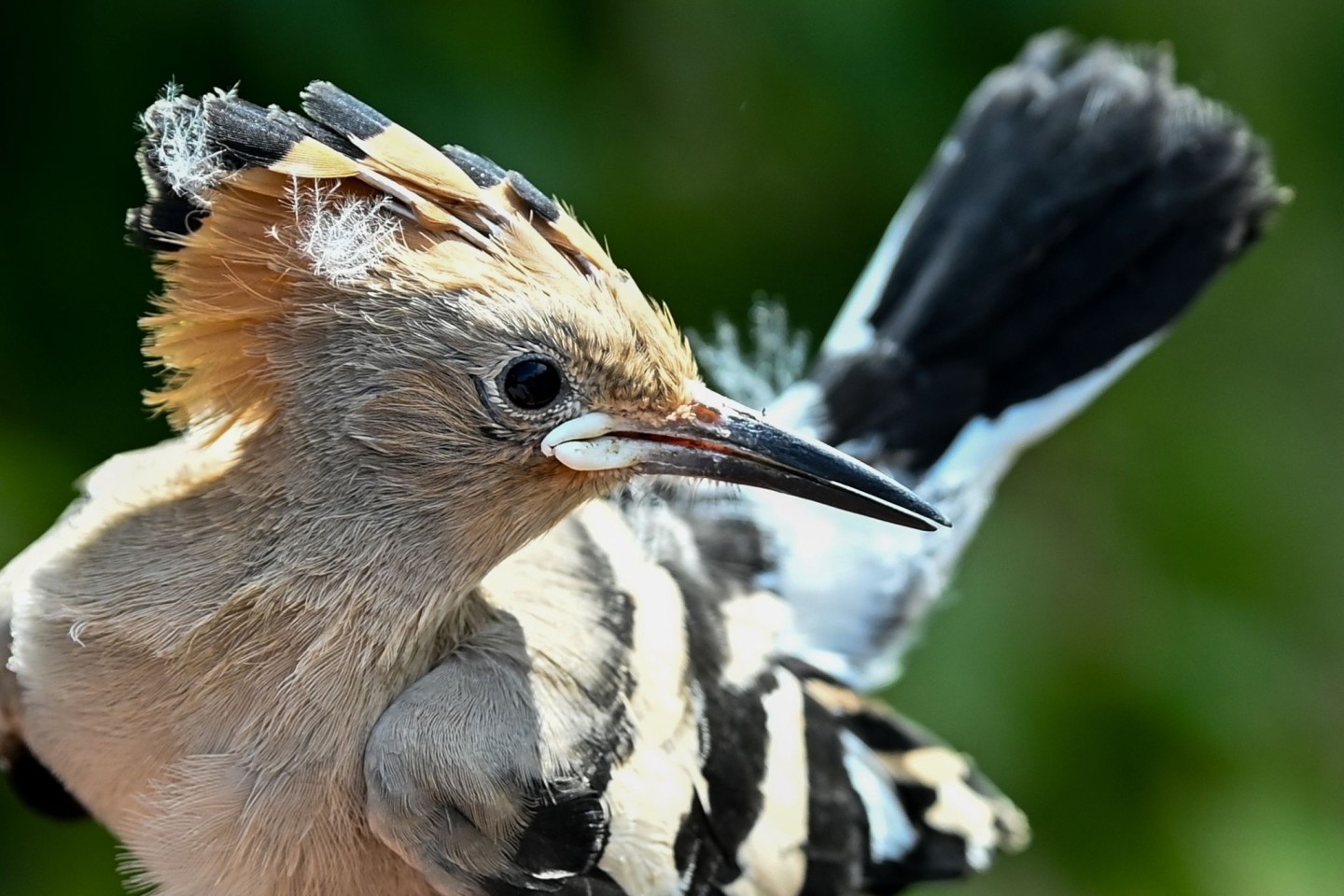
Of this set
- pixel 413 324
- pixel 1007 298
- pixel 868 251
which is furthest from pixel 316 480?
pixel 868 251

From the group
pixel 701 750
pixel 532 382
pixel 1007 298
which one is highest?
pixel 1007 298

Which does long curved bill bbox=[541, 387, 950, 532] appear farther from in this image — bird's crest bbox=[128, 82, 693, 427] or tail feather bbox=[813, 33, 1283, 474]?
tail feather bbox=[813, 33, 1283, 474]

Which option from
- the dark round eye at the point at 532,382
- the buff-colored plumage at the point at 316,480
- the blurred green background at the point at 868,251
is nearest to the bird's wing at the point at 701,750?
the buff-colored plumage at the point at 316,480

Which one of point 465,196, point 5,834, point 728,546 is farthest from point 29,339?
point 465,196

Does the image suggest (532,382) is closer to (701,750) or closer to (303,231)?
(303,231)

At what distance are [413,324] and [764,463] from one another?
0.25 m

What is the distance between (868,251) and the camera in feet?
6.31

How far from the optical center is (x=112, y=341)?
5.65ft

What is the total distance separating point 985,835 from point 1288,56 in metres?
1.13

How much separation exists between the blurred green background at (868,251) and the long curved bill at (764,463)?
0.72m

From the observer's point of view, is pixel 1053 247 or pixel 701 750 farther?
pixel 1053 247

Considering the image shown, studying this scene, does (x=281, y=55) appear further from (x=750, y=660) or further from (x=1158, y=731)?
(x=1158, y=731)

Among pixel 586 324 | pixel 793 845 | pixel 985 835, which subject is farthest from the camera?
pixel 985 835

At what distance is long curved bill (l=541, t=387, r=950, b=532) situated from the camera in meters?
1.00
